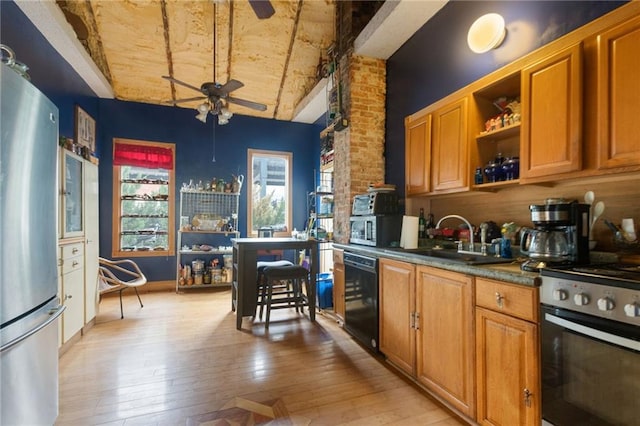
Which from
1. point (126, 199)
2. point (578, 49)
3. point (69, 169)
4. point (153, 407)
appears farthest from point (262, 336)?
point (126, 199)

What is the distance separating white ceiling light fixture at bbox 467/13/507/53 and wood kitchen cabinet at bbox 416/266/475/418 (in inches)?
67.6

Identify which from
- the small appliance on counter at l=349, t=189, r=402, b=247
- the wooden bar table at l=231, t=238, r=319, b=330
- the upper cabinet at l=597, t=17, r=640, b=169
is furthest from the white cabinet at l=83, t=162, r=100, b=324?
the upper cabinet at l=597, t=17, r=640, b=169

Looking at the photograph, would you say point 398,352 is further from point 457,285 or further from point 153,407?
point 153,407

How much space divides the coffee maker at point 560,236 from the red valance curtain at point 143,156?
534 centimetres

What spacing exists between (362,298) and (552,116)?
6.56 feet

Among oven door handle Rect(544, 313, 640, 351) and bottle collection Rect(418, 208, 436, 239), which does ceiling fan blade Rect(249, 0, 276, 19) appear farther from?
oven door handle Rect(544, 313, 640, 351)

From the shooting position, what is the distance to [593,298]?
118 centimetres

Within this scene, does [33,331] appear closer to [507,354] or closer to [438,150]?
[507,354]

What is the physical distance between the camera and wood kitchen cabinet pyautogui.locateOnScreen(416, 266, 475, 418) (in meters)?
1.70

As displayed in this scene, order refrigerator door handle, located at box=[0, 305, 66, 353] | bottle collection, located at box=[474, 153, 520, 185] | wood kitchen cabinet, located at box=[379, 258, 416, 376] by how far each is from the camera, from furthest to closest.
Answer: wood kitchen cabinet, located at box=[379, 258, 416, 376]
bottle collection, located at box=[474, 153, 520, 185]
refrigerator door handle, located at box=[0, 305, 66, 353]

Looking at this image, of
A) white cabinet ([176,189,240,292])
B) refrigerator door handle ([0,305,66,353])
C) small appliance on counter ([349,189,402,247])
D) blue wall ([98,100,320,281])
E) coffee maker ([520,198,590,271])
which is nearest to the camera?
refrigerator door handle ([0,305,66,353])

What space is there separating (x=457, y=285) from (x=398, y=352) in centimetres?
86

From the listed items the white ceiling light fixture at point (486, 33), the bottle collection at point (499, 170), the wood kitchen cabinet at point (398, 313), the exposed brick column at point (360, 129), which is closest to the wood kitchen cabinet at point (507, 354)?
the wood kitchen cabinet at point (398, 313)

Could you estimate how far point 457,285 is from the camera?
70.1 inches
